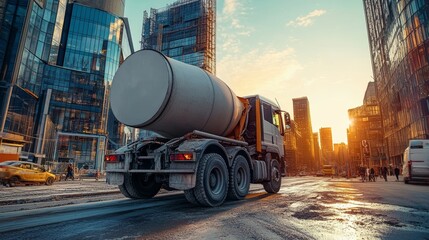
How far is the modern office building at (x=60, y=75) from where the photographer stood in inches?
1286

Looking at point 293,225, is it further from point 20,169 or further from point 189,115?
point 20,169

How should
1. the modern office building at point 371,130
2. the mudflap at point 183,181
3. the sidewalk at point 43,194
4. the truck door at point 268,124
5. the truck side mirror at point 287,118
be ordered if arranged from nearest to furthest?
the mudflap at point 183,181, the sidewalk at point 43,194, the truck door at point 268,124, the truck side mirror at point 287,118, the modern office building at point 371,130

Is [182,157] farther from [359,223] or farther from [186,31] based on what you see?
[186,31]

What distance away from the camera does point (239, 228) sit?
3486 mm

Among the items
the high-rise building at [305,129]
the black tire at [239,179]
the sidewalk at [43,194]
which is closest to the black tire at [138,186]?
the black tire at [239,179]

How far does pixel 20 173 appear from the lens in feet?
45.6

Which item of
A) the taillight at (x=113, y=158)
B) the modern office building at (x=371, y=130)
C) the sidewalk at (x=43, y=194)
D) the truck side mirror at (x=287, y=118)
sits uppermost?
the modern office building at (x=371, y=130)

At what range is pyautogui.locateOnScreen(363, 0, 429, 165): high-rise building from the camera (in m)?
32.6

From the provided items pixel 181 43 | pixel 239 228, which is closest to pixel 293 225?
pixel 239 228

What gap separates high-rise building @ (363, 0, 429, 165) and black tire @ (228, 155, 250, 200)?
1420 inches

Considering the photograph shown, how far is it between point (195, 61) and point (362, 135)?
66.2 m

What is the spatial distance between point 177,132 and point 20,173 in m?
13.0

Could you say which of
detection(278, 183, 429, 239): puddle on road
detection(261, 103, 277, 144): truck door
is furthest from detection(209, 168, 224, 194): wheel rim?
detection(261, 103, 277, 144): truck door

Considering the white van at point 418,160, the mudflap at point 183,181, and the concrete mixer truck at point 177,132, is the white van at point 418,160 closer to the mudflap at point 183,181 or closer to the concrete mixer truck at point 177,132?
the concrete mixer truck at point 177,132
